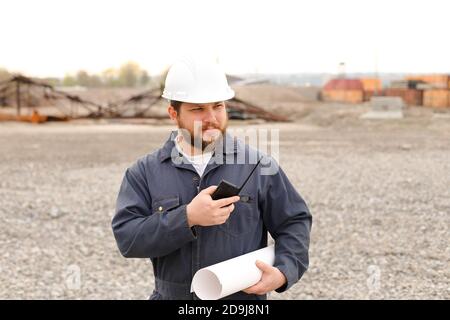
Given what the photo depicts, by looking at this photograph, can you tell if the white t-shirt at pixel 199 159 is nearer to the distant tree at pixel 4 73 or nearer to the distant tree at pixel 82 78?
the distant tree at pixel 4 73

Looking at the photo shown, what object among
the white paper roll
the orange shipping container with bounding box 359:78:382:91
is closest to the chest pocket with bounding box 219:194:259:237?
the white paper roll

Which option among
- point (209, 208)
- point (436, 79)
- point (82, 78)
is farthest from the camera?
point (82, 78)

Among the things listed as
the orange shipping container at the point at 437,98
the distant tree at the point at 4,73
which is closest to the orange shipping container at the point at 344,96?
the orange shipping container at the point at 437,98

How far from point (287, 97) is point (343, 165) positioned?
2526cm

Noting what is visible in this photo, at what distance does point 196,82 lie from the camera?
2062mm

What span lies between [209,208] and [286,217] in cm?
40

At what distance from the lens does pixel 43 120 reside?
24203 millimetres

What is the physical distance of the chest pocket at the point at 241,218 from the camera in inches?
82.9

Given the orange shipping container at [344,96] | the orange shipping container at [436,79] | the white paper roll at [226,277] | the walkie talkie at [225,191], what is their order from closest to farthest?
the walkie talkie at [225,191] < the white paper roll at [226,277] < the orange shipping container at [436,79] < the orange shipping container at [344,96]

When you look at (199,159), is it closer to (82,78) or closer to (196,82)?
(196,82)

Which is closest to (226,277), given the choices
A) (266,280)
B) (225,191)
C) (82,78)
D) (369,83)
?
(266,280)

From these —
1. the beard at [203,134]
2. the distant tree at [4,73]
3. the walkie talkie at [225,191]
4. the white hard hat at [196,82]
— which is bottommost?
the walkie talkie at [225,191]

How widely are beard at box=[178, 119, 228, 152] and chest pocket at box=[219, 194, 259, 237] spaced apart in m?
0.22
